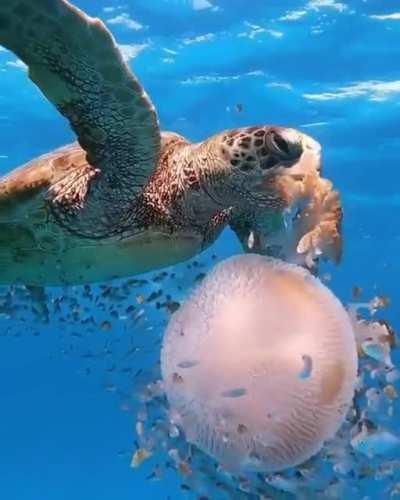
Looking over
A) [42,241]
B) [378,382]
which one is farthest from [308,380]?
[42,241]

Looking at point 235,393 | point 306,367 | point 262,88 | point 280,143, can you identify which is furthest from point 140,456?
Answer: point 262,88

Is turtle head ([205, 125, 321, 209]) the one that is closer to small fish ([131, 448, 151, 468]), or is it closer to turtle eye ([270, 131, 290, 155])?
turtle eye ([270, 131, 290, 155])

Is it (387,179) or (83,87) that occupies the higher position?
(83,87)

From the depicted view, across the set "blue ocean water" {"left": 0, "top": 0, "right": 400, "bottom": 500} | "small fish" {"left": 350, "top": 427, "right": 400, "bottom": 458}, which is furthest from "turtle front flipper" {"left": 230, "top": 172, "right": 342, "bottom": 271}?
"blue ocean water" {"left": 0, "top": 0, "right": 400, "bottom": 500}

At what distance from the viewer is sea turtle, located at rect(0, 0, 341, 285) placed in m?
3.68

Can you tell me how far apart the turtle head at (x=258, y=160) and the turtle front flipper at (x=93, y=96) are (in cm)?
47

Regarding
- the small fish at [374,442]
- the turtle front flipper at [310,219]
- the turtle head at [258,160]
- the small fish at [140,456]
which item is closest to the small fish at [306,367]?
the turtle front flipper at [310,219]

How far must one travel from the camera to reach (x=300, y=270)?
3785 millimetres

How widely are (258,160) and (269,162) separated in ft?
0.24

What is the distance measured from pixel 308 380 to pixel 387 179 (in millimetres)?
16316

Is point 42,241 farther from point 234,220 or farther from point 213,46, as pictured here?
point 213,46

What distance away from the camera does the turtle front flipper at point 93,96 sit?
350 centimetres

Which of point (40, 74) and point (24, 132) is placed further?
point (24, 132)

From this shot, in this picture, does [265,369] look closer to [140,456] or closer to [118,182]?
[140,456]
